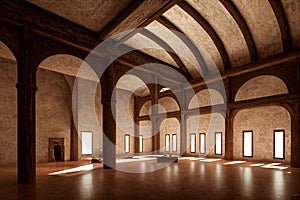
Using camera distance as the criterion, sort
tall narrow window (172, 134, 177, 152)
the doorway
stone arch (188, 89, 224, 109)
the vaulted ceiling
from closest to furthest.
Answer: the vaulted ceiling → the doorway → stone arch (188, 89, 224, 109) → tall narrow window (172, 134, 177, 152)

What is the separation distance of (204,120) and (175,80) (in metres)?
4.50

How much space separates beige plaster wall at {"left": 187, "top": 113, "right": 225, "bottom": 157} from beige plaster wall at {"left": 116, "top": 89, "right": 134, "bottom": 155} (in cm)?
587

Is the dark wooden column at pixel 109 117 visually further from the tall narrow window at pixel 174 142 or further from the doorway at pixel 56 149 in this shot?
the tall narrow window at pixel 174 142

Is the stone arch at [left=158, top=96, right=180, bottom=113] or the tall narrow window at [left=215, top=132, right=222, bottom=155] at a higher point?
the stone arch at [left=158, top=96, right=180, bottom=113]

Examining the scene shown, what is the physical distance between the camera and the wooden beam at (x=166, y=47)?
1261 centimetres

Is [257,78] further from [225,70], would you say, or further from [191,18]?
[191,18]

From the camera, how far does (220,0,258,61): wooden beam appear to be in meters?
10.9

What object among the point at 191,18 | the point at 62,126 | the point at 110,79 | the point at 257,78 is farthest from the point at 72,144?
the point at 257,78

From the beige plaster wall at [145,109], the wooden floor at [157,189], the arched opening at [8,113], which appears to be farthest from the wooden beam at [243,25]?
the beige plaster wall at [145,109]

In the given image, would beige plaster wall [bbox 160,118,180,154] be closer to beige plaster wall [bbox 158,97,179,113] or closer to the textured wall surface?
beige plaster wall [bbox 158,97,179,113]

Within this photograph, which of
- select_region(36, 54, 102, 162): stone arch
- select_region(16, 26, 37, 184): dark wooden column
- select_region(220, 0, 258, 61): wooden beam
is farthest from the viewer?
select_region(36, 54, 102, 162): stone arch

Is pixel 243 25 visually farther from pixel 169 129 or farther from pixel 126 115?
pixel 126 115

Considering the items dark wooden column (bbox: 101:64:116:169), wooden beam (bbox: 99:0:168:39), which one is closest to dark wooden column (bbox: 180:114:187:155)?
dark wooden column (bbox: 101:64:116:169)

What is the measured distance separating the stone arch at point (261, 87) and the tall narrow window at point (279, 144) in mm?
2506
